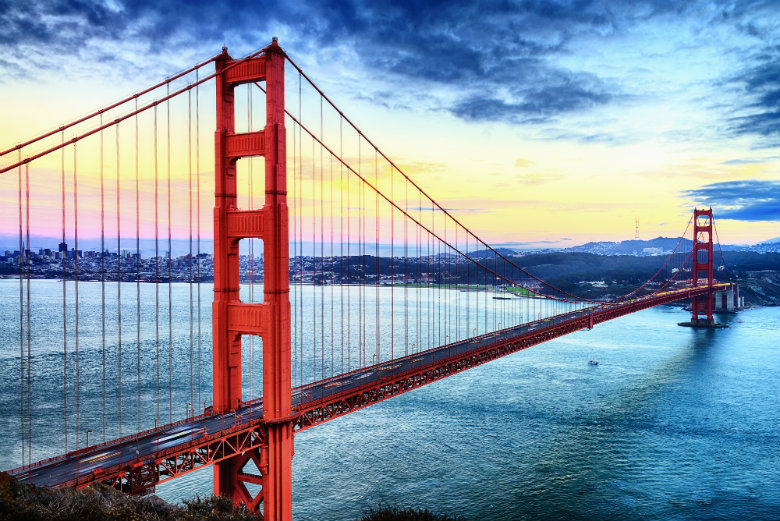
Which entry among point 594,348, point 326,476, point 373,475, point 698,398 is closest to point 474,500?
point 373,475

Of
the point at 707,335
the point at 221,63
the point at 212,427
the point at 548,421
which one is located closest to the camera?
the point at 212,427

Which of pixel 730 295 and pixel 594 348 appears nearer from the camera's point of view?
pixel 594 348

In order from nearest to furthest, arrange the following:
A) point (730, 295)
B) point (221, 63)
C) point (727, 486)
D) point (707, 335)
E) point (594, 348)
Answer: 1. point (221, 63)
2. point (727, 486)
3. point (594, 348)
4. point (707, 335)
5. point (730, 295)

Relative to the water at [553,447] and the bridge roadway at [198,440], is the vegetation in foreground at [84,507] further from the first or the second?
the water at [553,447]

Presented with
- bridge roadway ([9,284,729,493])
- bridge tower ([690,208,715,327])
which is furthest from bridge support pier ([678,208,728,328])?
bridge roadway ([9,284,729,493])

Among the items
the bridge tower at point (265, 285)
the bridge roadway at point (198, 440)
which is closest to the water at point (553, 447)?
the bridge roadway at point (198, 440)

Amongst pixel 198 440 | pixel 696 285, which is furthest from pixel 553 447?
pixel 696 285

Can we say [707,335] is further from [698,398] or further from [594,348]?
[698,398]

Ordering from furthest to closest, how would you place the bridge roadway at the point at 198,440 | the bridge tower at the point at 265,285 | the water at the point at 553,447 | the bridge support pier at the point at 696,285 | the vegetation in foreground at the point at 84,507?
the bridge support pier at the point at 696,285 < the water at the point at 553,447 < the bridge tower at the point at 265,285 < the bridge roadway at the point at 198,440 < the vegetation in foreground at the point at 84,507

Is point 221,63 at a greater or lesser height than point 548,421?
greater
